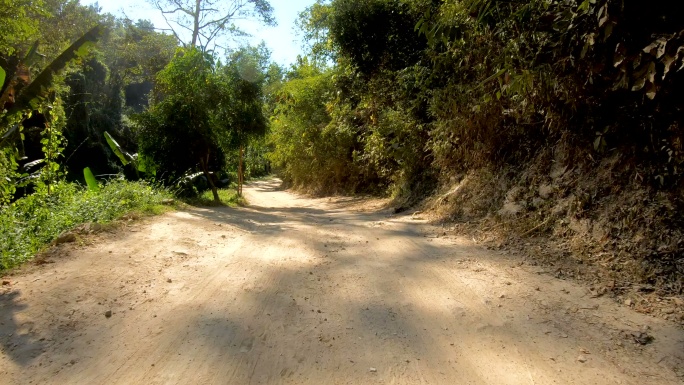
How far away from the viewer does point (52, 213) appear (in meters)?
6.36

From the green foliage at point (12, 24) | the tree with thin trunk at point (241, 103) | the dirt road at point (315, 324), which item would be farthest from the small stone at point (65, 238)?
the tree with thin trunk at point (241, 103)

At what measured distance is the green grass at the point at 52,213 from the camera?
196 inches

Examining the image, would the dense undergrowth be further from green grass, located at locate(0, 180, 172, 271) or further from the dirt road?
green grass, located at locate(0, 180, 172, 271)

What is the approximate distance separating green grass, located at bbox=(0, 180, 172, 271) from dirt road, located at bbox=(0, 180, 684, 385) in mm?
462

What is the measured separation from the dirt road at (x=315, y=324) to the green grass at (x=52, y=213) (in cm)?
46

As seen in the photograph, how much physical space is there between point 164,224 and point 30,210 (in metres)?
1.95

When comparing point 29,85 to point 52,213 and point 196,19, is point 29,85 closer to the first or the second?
point 52,213

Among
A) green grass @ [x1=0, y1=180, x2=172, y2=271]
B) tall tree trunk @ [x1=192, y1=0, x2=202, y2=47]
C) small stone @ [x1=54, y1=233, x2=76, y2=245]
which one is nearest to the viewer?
green grass @ [x1=0, y1=180, x2=172, y2=271]

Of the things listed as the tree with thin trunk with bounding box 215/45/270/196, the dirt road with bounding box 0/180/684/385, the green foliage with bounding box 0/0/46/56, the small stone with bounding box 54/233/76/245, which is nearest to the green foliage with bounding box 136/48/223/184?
the tree with thin trunk with bounding box 215/45/270/196

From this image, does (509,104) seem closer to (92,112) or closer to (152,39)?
(92,112)

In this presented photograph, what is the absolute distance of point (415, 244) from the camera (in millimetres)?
6301

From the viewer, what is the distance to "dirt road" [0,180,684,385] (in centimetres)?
286

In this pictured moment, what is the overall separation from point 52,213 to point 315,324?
16.7 feet

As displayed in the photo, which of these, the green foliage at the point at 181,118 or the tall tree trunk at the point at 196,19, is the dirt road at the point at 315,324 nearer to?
the green foliage at the point at 181,118
